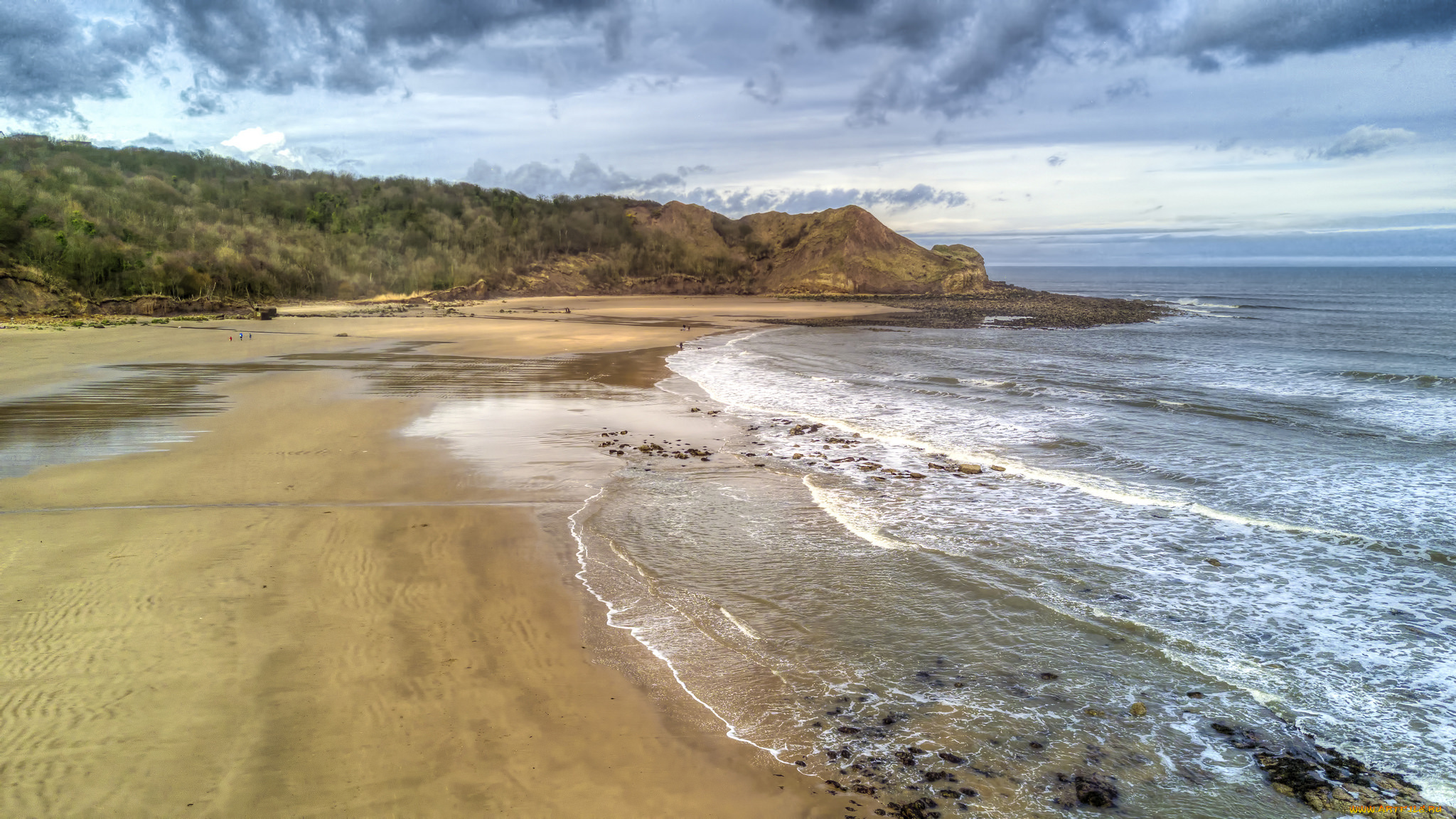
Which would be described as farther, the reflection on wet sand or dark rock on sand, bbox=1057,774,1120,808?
the reflection on wet sand

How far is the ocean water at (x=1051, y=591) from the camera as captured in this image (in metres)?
3.79

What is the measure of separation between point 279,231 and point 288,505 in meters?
46.9

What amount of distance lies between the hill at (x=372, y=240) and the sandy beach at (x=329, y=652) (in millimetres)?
30588

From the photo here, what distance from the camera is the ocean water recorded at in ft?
12.4

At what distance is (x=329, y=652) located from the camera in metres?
4.37

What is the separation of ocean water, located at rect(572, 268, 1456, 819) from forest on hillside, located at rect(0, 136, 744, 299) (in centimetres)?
3365

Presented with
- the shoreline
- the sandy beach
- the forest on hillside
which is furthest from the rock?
the forest on hillside

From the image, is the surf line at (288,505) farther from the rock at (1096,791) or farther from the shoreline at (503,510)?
the rock at (1096,791)

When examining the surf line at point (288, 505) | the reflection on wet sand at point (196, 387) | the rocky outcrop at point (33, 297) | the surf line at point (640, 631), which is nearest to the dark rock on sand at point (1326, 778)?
the surf line at point (640, 631)

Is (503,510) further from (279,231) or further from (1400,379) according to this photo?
(279,231)

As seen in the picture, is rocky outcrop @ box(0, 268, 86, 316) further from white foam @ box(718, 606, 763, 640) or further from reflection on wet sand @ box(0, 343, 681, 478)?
white foam @ box(718, 606, 763, 640)

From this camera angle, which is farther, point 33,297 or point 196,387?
point 33,297

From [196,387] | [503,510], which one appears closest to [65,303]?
[196,387]

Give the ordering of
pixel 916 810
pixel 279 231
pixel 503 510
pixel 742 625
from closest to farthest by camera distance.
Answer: pixel 916 810, pixel 742 625, pixel 503 510, pixel 279 231
